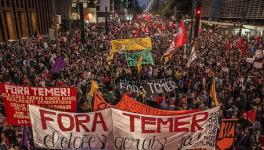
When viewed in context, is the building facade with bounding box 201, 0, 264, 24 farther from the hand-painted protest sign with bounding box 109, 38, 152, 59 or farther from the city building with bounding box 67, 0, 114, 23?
the city building with bounding box 67, 0, 114, 23

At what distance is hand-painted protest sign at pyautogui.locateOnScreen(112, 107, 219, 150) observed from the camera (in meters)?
6.18

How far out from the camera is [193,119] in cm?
621

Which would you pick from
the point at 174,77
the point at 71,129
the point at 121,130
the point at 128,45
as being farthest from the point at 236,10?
the point at 71,129

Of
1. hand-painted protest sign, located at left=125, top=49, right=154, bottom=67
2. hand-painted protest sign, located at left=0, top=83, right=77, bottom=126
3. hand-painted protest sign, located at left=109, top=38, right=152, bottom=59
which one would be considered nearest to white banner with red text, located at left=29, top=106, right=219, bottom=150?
hand-painted protest sign, located at left=0, top=83, right=77, bottom=126

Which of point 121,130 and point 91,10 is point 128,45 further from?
point 91,10

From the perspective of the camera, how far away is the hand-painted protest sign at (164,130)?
20.3 ft

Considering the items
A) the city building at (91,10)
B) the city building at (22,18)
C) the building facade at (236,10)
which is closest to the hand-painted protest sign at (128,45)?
the city building at (22,18)

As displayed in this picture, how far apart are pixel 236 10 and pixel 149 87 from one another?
39.1 metres

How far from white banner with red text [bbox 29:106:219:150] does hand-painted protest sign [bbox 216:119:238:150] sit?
5.36 feet

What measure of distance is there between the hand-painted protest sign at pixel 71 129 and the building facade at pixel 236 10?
3325 centimetres

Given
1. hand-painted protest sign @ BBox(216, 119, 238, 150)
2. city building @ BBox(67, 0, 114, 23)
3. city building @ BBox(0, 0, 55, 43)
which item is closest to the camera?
hand-painted protest sign @ BBox(216, 119, 238, 150)

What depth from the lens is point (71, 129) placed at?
20.9 ft

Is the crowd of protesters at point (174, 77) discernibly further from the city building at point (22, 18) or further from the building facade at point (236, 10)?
the building facade at point (236, 10)

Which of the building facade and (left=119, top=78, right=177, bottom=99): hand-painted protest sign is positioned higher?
the building facade
